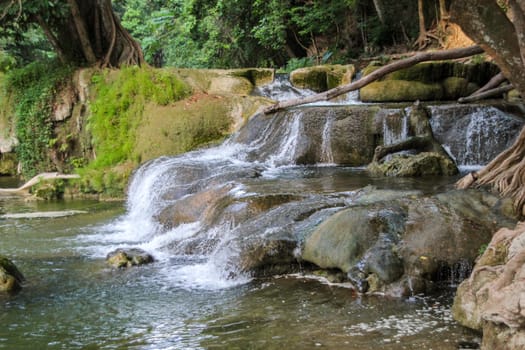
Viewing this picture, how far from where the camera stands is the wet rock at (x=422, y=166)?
10.2 metres

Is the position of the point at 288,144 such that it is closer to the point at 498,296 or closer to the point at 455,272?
the point at 455,272

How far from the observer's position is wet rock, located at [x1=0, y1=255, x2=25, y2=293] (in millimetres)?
6719

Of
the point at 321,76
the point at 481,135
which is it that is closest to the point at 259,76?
the point at 321,76

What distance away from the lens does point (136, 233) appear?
9.86 meters

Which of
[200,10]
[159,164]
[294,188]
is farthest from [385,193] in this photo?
[200,10]

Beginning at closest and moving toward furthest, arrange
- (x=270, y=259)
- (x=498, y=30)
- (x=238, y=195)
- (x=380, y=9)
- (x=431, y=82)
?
(x=498, y=30) → (x=270, y=259) → (x=238, y=195) → (x=431, y=82) → (x=380, y=9)

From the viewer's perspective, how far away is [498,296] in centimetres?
446

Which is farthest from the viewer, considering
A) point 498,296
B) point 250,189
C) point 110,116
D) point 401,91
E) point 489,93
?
point 110,116

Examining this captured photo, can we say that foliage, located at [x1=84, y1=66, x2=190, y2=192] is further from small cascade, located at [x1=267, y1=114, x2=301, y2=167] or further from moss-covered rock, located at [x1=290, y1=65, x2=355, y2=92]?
small cascade, located at [x1=267, y1=114, x2=301, y2=167]

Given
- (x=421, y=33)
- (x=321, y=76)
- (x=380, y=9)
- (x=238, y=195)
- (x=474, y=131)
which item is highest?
(x=380, y=9)

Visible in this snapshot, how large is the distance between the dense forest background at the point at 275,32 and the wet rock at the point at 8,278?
1107 centimetres

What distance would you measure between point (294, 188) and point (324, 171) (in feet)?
6.95

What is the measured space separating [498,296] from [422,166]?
5.97 m

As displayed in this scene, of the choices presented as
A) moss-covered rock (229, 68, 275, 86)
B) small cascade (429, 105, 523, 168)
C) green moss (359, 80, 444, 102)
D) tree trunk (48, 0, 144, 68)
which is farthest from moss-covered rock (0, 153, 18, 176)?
small cascade (429, 105, 523, 168)
